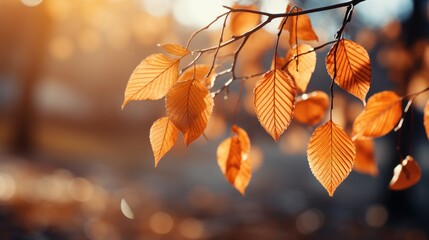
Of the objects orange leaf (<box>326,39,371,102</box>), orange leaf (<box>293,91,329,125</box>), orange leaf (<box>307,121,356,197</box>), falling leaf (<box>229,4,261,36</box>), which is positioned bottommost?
orange leaf (<box>307,121,356,197</box>)

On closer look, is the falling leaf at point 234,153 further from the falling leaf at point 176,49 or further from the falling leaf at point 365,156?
the falling leaf at point 365,156

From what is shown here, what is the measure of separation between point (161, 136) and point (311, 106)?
18.9 inches

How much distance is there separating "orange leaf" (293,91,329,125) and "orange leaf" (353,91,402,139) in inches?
6.6

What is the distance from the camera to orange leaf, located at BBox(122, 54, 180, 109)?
91 centimetres

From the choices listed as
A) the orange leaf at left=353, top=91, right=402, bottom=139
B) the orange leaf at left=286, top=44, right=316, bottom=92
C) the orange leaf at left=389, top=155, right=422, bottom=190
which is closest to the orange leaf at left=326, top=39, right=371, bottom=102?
the orange leaf at left=286, top=44, right=316, bottom=92

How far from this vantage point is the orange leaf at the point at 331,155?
2.99 ft

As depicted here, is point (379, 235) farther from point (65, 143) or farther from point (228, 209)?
point (65, 143)

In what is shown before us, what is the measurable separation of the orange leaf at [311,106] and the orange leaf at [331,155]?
0.37 metres

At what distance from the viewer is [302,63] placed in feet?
3.34

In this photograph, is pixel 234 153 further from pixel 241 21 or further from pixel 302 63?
pixel 241 21

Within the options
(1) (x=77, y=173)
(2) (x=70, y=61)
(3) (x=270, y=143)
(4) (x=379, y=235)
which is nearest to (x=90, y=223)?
(4) (x=379, y=235)

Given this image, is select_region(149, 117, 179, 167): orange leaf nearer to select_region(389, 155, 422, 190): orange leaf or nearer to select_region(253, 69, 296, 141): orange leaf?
select_region(253, 69, 296, 141): orange leaf

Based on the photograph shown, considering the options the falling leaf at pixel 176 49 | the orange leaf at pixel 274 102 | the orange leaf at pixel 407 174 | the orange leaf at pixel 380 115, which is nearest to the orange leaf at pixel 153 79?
the falling leaf at pixel 176 49

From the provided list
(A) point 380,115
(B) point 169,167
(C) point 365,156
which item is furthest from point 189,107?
(B) point 169,167
